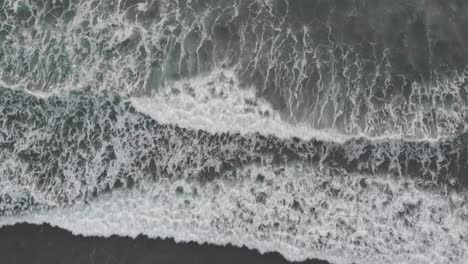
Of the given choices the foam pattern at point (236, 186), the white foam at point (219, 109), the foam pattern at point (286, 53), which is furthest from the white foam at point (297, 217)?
the foam pattern at point (286, 53)

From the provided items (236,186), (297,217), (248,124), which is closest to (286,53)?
(248,124)

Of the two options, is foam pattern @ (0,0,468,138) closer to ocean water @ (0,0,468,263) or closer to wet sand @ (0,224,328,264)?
ocean water @ (0,0,468,263)

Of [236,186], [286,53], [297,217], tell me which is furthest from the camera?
[286,53]

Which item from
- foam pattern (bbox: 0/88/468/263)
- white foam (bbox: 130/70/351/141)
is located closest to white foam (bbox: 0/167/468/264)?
foam pattern (bbox: 0/88/468/263)

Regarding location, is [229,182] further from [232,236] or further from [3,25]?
[3,25]

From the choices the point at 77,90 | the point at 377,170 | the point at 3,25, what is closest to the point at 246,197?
the point at 377,170

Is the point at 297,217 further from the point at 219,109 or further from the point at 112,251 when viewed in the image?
the point at 112,251
